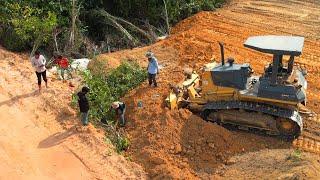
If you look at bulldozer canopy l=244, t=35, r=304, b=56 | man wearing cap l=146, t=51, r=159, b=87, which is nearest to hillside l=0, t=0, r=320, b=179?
man wearing cap l=146, t=51, r=159, b=87

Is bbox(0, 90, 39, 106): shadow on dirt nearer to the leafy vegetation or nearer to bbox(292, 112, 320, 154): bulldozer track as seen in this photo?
the leafy vegetation

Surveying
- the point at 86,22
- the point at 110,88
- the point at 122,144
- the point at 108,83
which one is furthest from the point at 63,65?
the point at 86,22

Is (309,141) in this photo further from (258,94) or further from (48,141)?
(48,141)

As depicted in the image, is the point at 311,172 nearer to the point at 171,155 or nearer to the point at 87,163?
the point at 171,155

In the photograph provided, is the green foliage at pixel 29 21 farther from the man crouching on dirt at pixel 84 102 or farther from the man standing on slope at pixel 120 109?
the man standing on slope at pixel 120 109

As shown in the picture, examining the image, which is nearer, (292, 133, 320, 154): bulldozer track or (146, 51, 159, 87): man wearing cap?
(292, 133, 320, 154): bulldozer track

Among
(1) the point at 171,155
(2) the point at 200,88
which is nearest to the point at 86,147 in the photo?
(1) the point at 171,155

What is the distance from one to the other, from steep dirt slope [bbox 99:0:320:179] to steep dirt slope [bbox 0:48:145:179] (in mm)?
785

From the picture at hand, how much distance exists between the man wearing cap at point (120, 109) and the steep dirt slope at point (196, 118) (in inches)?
8.4

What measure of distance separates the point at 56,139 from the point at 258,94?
4697 millimetres

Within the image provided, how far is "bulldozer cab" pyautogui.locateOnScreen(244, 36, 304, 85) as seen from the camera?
404 inches

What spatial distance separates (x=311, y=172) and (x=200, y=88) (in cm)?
404

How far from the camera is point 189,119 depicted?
37.8 ft

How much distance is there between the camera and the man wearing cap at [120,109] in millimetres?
11773
